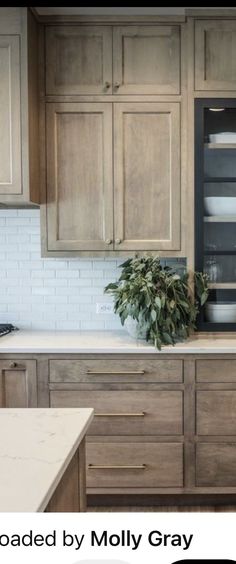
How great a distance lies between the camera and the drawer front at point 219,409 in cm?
211

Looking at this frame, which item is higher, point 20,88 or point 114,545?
point 20,88

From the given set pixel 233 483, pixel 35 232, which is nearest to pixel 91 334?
pixel 35 232

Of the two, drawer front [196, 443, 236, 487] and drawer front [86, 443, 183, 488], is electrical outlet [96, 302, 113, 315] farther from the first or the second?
drawer front [196, 443, 236, 487]

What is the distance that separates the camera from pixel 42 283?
2600 mm

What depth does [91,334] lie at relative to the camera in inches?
96.7

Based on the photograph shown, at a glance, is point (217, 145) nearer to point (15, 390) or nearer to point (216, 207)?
point (216, 207)

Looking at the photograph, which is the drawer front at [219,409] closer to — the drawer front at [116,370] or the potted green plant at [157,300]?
the drawer front at [116,370]

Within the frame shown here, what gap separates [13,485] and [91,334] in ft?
5.51

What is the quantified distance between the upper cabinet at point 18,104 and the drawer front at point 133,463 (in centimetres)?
121

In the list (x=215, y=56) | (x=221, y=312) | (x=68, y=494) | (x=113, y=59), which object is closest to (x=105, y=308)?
(x=221, y=312)

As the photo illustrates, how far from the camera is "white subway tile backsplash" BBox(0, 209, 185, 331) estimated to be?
8.45ft

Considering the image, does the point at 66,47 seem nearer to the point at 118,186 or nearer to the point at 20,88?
the point at 20,88

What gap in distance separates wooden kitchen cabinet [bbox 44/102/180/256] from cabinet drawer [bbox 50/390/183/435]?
0.70 meters

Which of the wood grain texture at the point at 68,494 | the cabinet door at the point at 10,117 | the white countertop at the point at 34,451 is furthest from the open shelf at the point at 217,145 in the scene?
the wood grain texture at the point at 68,494
